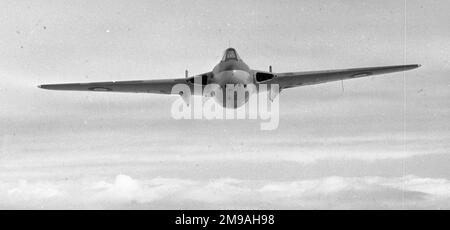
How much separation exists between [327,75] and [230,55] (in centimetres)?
880

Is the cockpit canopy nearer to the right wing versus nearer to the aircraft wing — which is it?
the aircraft wing

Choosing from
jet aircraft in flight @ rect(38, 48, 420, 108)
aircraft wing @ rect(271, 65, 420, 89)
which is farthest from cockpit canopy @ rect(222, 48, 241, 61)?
aircraft wing @ rect(271, 65, 420, 89)

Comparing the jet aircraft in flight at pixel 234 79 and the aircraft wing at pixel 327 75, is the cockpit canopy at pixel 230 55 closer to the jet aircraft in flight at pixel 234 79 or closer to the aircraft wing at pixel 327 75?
the jet aircraft in flight at pixel 234 79

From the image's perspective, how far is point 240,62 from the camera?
36.4 meters

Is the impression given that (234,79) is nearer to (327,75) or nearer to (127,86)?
(327,75)

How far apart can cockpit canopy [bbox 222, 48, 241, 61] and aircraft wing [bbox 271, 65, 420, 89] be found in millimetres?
4012

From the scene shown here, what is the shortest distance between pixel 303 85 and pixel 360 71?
4.79m

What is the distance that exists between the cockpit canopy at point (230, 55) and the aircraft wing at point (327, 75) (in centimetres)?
401

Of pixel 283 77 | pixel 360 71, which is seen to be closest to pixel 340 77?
pixel 360 71

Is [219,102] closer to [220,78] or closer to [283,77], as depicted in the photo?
[220,78]

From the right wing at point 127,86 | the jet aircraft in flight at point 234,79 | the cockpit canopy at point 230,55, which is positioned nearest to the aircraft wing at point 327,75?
the jet aircraft in flight at point 234,79

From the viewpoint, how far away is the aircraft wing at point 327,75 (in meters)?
40.2

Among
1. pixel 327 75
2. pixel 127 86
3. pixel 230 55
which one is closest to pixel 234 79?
pixel 230 55

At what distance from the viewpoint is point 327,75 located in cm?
4153
